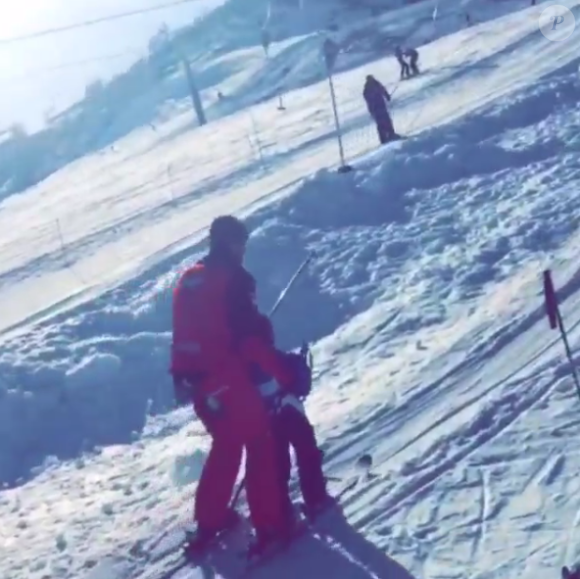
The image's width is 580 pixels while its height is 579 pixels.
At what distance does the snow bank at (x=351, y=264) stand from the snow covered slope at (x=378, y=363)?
3 centimetres

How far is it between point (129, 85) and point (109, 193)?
50.4 meters

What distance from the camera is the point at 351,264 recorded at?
11984mm

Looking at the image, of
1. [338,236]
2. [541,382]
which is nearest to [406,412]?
[541,382]

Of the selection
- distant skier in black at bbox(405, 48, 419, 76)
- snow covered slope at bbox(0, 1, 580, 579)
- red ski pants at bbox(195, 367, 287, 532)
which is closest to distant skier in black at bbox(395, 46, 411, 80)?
A: distant skier in black at bbox(405, 48, 419, 76)

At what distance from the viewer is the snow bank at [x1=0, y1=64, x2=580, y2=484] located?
400 inches

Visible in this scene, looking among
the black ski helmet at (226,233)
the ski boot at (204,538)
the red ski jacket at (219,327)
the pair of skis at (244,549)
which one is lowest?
the pair of skis at (244,549)

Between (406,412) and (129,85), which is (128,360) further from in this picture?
(129,85)

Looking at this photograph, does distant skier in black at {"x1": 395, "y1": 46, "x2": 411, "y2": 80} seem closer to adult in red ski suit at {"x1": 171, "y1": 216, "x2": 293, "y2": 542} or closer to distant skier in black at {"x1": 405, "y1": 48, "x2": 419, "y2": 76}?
distant skier in black at {"x1": 405, "y1": 48, "x2": 419, "y2": 76}

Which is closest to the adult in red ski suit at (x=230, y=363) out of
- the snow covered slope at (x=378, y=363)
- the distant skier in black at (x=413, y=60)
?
the snow covered slope at (x=378, y=363)

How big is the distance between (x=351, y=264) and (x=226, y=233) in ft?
19.3
